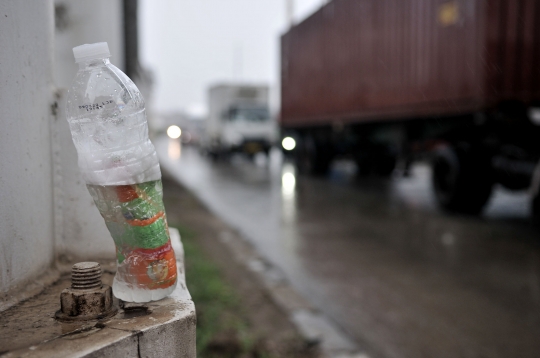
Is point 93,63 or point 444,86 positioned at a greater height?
point 444,86

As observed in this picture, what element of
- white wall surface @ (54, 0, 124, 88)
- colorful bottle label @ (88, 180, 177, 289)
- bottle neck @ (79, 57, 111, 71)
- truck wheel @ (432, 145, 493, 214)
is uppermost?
white wall surface @ (54, 0, 124, 88)

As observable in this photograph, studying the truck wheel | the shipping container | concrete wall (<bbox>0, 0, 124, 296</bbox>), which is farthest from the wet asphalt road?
concrete wall (<bbox>0, 0, 124, 296</bbox>)

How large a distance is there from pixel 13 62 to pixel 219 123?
22.0 meters

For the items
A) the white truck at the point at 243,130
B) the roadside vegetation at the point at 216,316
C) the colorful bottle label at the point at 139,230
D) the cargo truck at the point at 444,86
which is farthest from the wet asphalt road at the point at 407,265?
the white truck at the point at 243,130

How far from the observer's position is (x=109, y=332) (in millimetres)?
1323

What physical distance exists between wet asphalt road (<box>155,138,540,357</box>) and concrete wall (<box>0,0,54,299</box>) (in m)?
2.45

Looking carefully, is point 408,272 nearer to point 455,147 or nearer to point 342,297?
point 342,297

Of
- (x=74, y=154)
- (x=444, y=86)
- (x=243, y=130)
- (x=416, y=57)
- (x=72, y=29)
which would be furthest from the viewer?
(x=243, y=130)

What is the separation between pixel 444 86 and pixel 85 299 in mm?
8447

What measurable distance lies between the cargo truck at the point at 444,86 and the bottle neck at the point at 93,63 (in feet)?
21.4

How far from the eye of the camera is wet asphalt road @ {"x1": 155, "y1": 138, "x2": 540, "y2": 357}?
12.5 ft

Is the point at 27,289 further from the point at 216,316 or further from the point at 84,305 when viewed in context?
the point at 216,316

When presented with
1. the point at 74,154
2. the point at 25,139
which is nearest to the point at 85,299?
the point at 25,139

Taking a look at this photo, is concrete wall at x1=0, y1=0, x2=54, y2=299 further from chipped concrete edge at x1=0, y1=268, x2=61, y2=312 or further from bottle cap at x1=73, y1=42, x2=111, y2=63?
bottle cap at x1=73, y1=42, x2=111, y2=63
